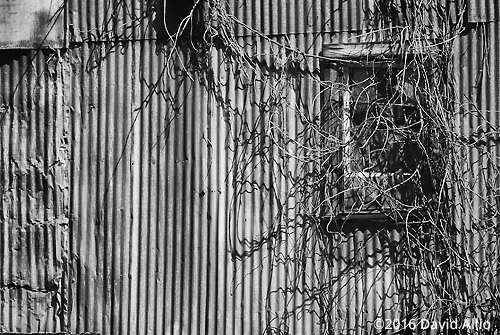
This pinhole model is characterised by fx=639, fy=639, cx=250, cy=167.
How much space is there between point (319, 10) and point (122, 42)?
202 centimetres

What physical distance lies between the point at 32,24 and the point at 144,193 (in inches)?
82.3

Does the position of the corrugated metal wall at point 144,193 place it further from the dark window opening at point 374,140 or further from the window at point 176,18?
the dark window opening at point 374,140

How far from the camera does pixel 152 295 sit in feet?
20.9

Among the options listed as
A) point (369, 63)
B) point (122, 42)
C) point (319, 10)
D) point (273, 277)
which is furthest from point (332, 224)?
point (122, 42)

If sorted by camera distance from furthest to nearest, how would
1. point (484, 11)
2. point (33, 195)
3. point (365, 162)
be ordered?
point (33, 195) < point (365, 162) < point (484, 11)

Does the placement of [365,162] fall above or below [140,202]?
above

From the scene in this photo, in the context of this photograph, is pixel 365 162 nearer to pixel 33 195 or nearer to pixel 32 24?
pixel 33 195

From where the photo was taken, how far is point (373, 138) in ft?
21.0

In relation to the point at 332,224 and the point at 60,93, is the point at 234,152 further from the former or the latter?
the point at 60,93

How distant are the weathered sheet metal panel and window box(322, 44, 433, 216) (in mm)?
2823

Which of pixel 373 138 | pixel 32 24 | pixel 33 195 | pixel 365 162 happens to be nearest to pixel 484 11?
pixel 373 138

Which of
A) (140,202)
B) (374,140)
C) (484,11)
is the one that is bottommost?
(140,202)

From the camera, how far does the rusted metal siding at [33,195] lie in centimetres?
646

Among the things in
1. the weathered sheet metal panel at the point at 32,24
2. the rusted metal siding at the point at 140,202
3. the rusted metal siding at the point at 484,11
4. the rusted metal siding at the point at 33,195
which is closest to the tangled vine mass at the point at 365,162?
the rusted metal siding at the point at 484,11
